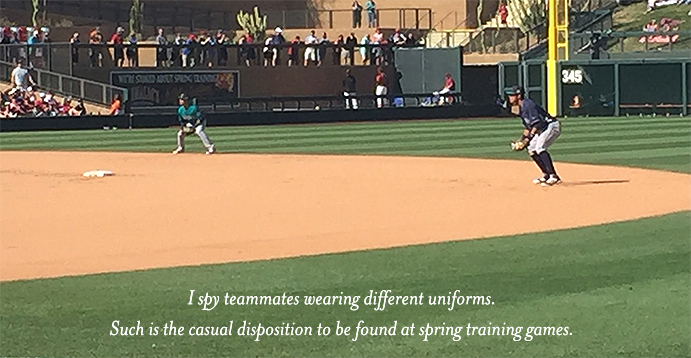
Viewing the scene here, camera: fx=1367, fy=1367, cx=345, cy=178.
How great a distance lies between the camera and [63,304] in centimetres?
945

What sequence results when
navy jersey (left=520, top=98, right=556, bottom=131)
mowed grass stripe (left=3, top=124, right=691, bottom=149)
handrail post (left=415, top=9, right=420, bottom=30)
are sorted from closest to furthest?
navy jersey (left=520, top=98, right=556, bottom=131)
mowed grass stripe (left=3, top=124, right=691, bottom=149)
handrail post (left=415, top=9, right=420, bottom=30)

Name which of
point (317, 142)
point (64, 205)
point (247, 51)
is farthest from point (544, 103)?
point (64, 205)

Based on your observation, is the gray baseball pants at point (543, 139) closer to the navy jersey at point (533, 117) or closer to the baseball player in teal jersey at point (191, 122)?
the navy jersey at point (533, 117)

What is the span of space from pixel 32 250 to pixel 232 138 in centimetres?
1884

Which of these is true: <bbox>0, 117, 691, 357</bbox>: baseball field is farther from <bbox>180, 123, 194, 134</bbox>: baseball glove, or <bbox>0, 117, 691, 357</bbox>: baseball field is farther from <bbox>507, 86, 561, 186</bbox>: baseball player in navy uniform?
<bbox>180, 123, 194, 134</bbox>: baseball glove

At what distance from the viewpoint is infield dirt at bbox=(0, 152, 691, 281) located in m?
12.4

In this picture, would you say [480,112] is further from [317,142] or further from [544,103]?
[317,142]

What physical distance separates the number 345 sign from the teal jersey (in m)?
16.4

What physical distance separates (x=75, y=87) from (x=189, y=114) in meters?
12.5

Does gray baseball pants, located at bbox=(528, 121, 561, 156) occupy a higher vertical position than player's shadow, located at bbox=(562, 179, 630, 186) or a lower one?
higher

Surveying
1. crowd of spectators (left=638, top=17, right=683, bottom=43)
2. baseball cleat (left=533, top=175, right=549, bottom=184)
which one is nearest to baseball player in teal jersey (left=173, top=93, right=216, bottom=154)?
baseball cleat (left=533, top=175, right=549, bottom=184)

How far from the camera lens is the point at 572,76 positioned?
39156 mm

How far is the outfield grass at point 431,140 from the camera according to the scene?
2419 cm

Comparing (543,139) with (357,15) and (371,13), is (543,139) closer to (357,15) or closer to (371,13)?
(371,13)
